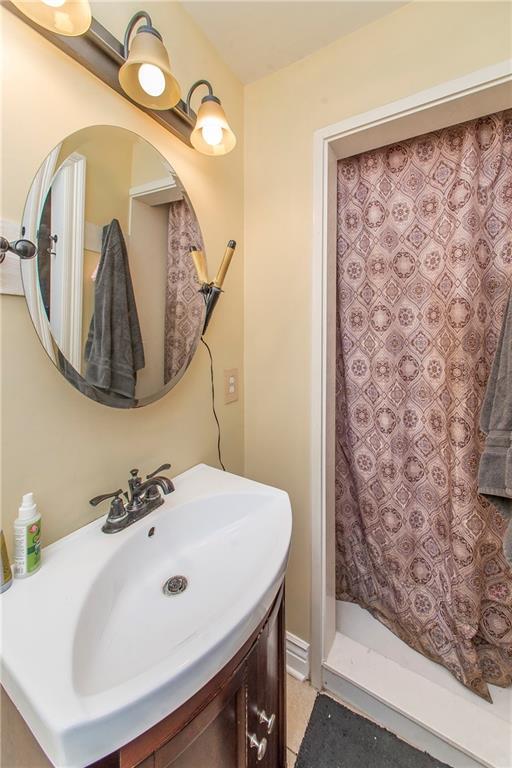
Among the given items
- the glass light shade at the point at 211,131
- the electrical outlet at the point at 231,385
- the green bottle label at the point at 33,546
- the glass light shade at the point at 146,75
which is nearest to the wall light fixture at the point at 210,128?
the glass light shade at the point at 211,131

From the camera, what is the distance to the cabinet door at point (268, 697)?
64 cm

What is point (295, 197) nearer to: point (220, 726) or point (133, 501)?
point (133, 501)

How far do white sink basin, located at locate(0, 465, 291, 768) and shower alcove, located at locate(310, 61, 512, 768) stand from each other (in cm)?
43

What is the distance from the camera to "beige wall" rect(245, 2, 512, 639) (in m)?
0.94

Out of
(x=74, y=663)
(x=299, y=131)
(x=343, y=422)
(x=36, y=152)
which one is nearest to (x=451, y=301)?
(x=343, y=422)

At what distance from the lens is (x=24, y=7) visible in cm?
59

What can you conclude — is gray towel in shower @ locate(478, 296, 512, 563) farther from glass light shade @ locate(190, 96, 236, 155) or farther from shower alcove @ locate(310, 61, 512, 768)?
glass light shade @ locate(190, 96, 236, 155)

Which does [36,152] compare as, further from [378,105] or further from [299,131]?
[378,105]

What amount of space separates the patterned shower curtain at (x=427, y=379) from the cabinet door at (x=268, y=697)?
0.72 metres

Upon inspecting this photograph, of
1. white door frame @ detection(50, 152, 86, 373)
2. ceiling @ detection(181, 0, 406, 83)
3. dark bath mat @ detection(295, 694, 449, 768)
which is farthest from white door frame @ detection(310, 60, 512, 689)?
white door frame @ detection(50, 152, 86, 373)

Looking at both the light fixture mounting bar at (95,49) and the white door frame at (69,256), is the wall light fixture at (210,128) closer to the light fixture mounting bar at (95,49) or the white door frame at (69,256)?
the light fixture mounting bar at (95,49)

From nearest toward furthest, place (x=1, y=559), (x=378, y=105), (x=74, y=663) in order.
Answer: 1. (x=74, y=663)
2. (x=1, y=559)
3. (x=378, y=105)

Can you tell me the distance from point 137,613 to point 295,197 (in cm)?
137

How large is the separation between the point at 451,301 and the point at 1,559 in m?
1.47
